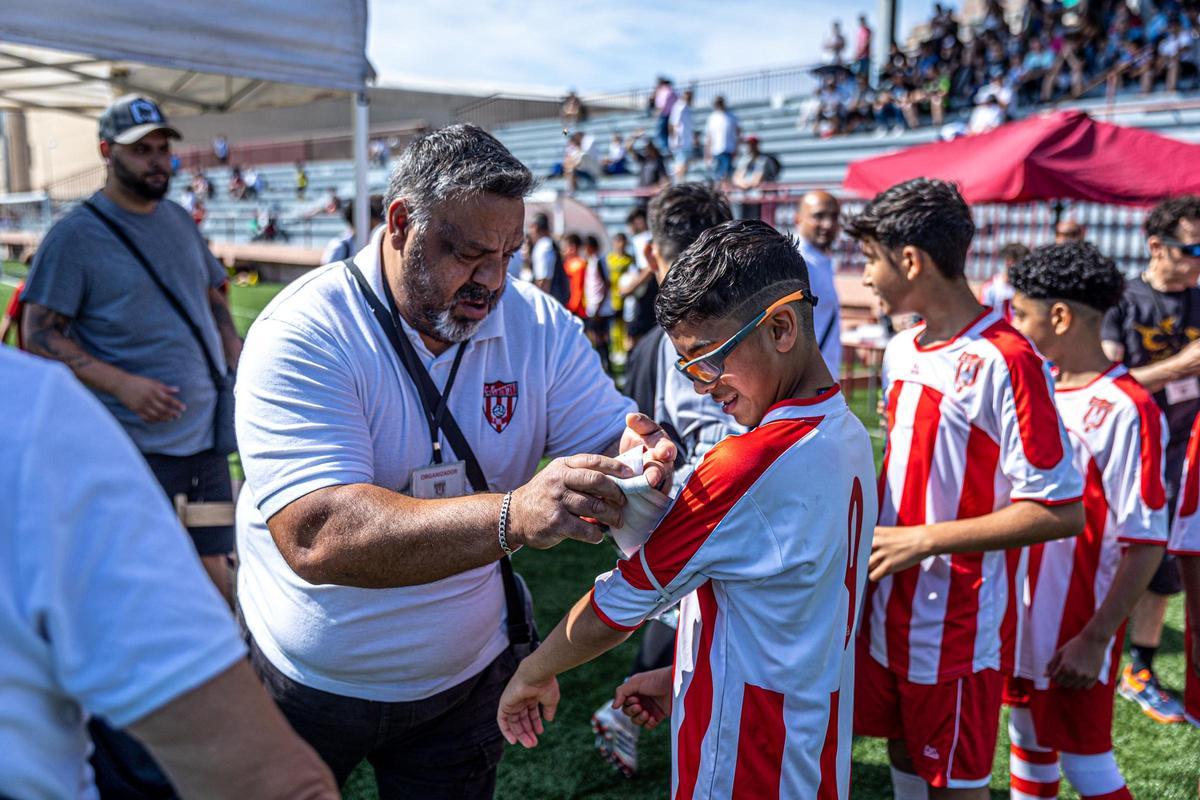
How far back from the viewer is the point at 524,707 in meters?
1.79

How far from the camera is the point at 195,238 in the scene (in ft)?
12.8

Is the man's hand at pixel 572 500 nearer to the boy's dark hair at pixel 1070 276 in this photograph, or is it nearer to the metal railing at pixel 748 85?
the boy's dark hair at pixel 1070 276

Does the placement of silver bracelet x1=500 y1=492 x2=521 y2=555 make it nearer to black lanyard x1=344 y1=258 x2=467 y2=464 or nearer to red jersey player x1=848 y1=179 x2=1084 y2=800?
black lanyard x1=344 y1=258 x2=467 y2=464

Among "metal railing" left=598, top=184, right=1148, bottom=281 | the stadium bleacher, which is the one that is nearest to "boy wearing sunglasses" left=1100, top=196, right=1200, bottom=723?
the stadium bleacher

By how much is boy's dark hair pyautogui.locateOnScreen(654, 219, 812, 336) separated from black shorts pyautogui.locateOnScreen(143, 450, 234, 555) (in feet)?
9.07

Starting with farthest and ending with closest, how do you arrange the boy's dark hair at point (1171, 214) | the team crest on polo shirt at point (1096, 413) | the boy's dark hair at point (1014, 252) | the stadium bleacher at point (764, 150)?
1. the stadium bleacher at point (764, 150)
2. the boy's dark hair at point (1014, 252)
3. the boy's dark hair at point (1171, 214)
4. the team crest on polo shirt at point (1096, 413)

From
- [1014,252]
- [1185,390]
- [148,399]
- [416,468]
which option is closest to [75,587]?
[416,468]

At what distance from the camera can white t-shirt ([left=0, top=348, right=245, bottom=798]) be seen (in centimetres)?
77

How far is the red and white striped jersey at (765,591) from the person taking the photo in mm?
Answer: 1587

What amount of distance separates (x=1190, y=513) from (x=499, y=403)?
89.9 inches

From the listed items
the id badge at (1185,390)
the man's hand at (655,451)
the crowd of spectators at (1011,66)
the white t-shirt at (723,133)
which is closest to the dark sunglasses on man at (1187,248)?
the id badge at (1185,390)

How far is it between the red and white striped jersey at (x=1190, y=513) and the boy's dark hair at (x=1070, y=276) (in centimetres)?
49

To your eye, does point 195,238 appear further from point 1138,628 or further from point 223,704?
point 1138,628

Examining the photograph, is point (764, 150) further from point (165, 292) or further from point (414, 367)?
point (414, 367)
